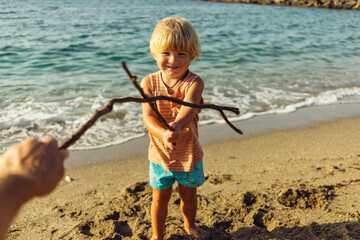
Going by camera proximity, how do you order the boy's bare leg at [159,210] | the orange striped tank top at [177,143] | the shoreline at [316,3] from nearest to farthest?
the orange striped tank top at [177,143] → the boy's bare leg at [159,210] → the shoreline at [316,3]

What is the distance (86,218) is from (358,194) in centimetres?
238

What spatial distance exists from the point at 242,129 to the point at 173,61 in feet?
8.99

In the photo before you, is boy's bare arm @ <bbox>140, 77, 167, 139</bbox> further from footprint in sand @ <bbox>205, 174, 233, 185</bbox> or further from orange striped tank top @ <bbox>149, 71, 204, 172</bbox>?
footprint in sand @ <bbox>205, 174, 233, 185</bbox>

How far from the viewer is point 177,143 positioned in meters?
2.23

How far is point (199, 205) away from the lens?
9.37ft

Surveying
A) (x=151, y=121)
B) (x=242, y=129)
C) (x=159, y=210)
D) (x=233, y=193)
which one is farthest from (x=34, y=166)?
(x=242, y=129)

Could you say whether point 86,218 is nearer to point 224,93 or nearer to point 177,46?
point 177,46

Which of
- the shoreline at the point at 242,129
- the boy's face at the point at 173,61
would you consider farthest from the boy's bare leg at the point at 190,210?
the shoreline at the point at 242,129

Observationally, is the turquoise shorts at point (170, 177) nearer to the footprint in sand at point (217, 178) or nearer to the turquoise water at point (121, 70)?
the footprint in sand at point (217, 178)

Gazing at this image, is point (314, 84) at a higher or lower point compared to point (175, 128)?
lower

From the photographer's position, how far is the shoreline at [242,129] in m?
3.79

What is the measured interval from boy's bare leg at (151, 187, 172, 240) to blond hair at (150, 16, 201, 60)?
3.35 feet

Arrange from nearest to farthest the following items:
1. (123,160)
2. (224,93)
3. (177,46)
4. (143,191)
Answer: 1. (177,46)
2. (143,191)
3. (123,160)
4. (224,93)

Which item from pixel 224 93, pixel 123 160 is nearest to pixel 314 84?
pixel 224 93
